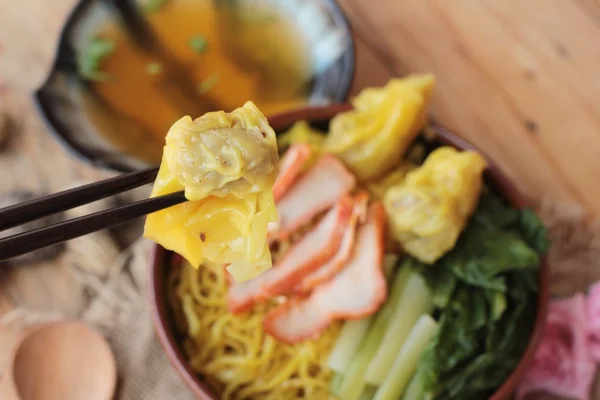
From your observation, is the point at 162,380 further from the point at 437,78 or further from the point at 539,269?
the point at 437,78

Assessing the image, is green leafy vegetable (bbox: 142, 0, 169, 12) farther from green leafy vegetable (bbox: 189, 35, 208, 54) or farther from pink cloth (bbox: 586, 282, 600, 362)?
pink cloth (bbox: 586, 282, 600, 362)

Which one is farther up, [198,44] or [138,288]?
[198,44]

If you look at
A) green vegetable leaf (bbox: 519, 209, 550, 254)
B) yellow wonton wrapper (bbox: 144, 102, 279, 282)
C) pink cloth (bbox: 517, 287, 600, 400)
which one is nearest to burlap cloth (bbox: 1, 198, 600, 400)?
pink cloth (bbox: 517, 287, 600, 400)

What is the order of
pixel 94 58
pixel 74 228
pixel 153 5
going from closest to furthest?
pixel 74 228 → pixel 94 58 → pixel 153 5

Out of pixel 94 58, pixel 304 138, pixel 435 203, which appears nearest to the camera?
pixel 435 203

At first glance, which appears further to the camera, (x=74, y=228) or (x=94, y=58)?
(x=94, y=58)

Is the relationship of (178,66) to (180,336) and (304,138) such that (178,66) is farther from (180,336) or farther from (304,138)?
(180,336)

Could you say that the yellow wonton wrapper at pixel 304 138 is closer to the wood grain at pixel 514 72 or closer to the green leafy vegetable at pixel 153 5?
the wood grain at pixel 514 72

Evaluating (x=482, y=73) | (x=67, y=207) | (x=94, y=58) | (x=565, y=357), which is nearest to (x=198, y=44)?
(x=94, y=58)
